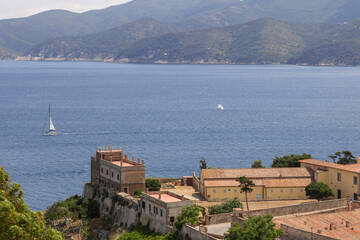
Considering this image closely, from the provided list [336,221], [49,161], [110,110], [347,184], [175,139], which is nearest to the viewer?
[336,221]

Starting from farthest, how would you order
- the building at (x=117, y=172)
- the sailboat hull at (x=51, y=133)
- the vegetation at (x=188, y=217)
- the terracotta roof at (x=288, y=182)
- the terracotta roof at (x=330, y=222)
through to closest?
the sailboat hull at (x=51, y=133) → the building at (x=117, y=172) → the terracotta roof at (x=288, y=182) → the vegetation at (x=188, y=217) → the terracotta roof at (x=330, y=222)

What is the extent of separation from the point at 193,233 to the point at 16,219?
18.7 m

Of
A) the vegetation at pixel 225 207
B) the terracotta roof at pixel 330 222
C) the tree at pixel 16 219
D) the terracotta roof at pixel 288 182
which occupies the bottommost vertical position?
the vegetation at pixel 225 207

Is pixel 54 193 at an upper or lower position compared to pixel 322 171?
lower

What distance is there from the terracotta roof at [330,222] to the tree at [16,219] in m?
17.6

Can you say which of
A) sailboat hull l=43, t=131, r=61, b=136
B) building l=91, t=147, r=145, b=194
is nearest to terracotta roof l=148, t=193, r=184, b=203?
building l=91, t=147, r=145, b=194

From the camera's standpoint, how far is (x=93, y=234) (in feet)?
189

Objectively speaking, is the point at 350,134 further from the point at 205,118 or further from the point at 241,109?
the point at 241,109

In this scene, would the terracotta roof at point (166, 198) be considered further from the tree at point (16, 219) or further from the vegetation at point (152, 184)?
the tree at point (16, 219)

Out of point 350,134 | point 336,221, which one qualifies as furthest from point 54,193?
point 350,134

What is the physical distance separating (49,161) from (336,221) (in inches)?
2598

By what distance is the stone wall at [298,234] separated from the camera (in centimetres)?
3878

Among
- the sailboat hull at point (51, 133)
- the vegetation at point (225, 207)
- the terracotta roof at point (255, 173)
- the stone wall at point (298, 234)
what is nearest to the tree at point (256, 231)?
the stone wall at point (298, 234)

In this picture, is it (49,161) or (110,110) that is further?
(110,110)
